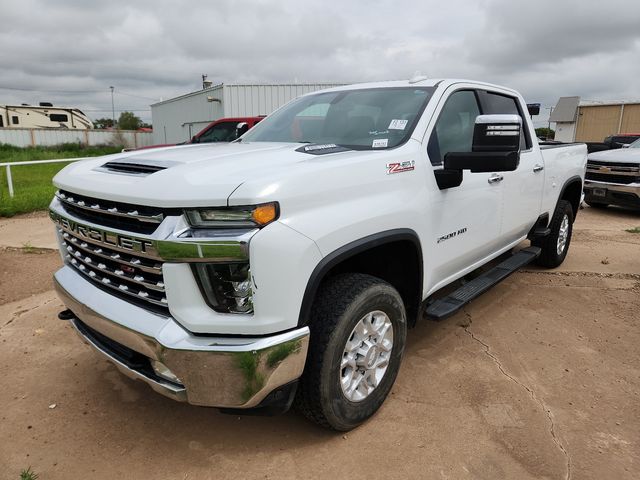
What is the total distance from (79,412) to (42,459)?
40 centimetres

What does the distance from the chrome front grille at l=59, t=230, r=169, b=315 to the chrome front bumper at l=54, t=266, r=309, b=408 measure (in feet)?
0.23

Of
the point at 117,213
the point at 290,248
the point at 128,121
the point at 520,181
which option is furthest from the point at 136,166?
the point at 128,121

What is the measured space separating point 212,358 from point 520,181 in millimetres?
3049

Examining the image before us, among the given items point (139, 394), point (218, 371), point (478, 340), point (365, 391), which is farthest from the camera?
point (478, 340)

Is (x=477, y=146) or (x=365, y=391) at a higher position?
(x=477, y=146)

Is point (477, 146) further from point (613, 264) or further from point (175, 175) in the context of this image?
point (613, 264)

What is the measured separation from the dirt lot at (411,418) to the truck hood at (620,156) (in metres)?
5.90

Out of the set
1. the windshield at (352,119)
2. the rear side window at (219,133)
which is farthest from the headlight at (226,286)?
the rear side window at (219,133)

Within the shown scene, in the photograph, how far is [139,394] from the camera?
3027 millimetres

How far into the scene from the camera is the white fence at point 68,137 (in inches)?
1152

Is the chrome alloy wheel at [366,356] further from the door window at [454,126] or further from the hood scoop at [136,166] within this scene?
the hood scoop at [136,166]

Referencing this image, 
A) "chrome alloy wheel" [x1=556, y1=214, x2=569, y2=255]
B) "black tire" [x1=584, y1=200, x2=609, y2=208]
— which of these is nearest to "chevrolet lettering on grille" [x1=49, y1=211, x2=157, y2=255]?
"chrome alloy wheel" [x1=556, y1=214, x2=569, y2=255]

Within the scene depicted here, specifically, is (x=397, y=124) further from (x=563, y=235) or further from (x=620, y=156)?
(x=620, y=156)

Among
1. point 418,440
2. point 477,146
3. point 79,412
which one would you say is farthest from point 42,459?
point 477,146
